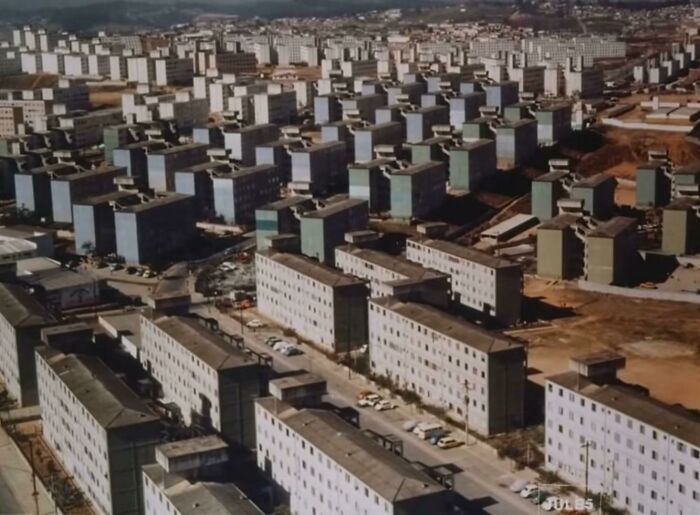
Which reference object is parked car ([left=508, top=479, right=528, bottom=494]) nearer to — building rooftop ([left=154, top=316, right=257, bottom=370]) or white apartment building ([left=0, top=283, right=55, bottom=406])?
building rooftop ([left=154, top=316, right=257, bottom=370])

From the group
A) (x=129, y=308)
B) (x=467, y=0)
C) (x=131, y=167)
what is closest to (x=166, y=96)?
(x=131, y=167)

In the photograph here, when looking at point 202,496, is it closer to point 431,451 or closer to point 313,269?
point 431,451

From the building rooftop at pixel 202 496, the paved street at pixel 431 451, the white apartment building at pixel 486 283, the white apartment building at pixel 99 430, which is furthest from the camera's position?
the white apartment building at pixel 486 283

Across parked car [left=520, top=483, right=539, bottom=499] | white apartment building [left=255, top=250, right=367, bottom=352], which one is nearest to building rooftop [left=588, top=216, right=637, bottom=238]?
white apartment building [left=255, top=250, right=367, bottom=352]

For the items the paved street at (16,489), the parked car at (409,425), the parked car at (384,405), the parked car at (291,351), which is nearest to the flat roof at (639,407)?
the parked car at (409,425)

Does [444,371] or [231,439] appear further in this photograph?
[444,371]

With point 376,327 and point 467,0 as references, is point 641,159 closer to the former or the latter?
point 376,327

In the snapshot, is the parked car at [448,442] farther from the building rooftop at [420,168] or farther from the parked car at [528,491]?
the building rooftop at [420,168]
